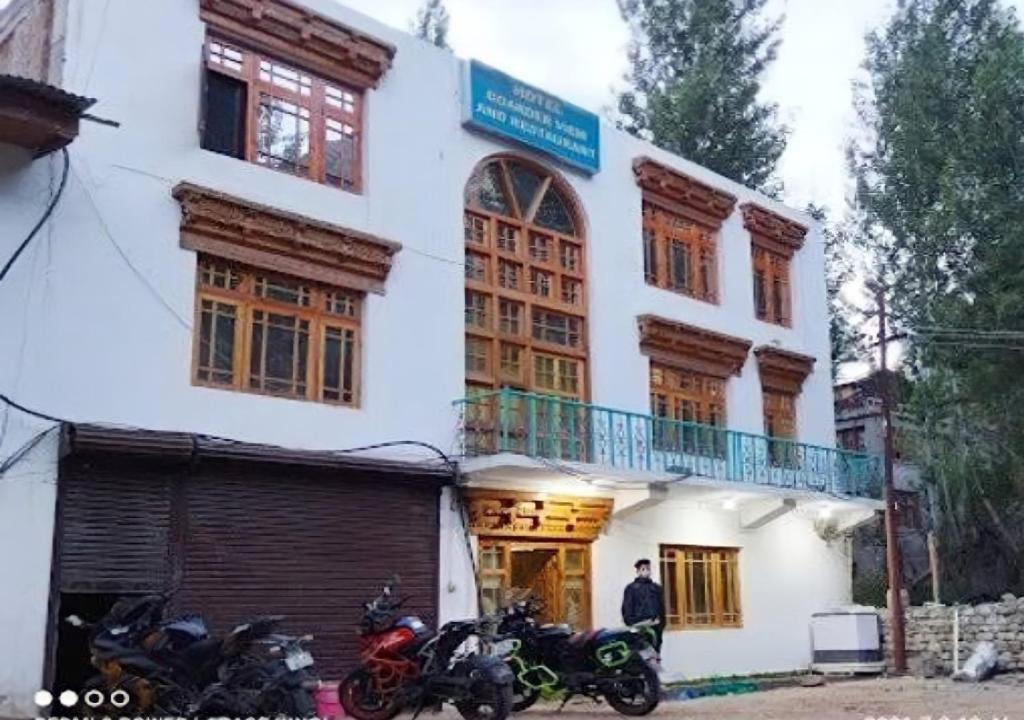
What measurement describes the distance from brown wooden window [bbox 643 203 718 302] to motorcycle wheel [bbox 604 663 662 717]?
267 inches

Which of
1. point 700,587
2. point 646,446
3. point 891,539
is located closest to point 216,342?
point 646,446

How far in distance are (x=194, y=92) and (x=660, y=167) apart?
6952mm

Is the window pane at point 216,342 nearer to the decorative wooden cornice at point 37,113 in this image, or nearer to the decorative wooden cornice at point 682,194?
the decorative wooden cornice at point 37,113

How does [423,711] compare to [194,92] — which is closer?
[423,711]

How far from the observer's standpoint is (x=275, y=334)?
36.2 feet

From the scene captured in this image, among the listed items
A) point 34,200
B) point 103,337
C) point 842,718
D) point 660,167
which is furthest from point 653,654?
point 660,167

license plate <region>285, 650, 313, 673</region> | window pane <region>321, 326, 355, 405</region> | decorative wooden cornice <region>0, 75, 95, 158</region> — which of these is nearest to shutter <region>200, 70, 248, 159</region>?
decorative wooden cornice <region>0, 75, 95, 158</region>

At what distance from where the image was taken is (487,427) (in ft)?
41.1

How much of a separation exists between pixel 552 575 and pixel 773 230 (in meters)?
7.29

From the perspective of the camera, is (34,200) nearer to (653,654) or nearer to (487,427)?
(487,427)

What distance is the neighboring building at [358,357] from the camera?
9562 mm

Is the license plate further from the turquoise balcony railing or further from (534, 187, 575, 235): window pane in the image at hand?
(534, 187, 575, 235): window pane

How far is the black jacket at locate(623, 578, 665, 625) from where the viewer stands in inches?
462

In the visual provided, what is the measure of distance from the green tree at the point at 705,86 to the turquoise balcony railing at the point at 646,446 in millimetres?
8837
